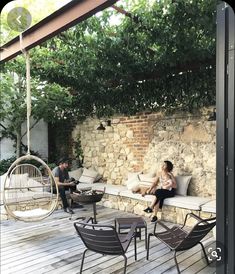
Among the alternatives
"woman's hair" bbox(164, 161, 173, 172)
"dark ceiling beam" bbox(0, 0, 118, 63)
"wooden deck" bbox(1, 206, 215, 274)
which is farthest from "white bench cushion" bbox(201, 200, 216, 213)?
"dark ceiling beam" bbox(0, 0, 118, 63)

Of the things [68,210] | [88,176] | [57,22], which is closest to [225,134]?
[57,22]

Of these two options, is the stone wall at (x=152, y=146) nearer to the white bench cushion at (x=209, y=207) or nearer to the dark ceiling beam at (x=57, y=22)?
the white bench cushion at (x=209, y=207)

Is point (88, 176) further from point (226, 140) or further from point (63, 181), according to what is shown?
point (226, 140)

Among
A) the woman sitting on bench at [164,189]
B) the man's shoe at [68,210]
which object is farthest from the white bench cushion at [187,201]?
the man's shoe at [68,210]

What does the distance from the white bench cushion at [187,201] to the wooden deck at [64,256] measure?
0.63 metres

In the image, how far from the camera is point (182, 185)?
5.75 m

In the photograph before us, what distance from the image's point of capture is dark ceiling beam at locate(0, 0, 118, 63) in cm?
227

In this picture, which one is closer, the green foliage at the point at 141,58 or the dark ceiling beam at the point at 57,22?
the dark ceiling beam at the point at 57,22

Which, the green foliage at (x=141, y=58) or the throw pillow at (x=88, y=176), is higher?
the green foliage at (x=141, y=58)

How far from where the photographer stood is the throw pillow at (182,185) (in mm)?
5734

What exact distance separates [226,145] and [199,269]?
9.48 ft

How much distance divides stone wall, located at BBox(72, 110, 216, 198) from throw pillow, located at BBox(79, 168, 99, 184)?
21 cm

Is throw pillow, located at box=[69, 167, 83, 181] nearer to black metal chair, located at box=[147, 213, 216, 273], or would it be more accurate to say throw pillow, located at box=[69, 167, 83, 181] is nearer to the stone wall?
the stone wall

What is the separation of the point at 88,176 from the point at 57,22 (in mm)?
5585
